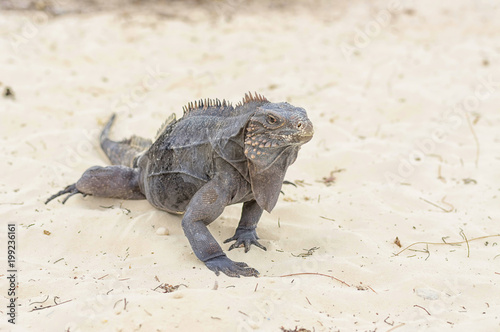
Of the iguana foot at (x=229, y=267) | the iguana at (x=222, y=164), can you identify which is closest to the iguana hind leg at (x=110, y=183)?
the iguana at (x=222, y=164)

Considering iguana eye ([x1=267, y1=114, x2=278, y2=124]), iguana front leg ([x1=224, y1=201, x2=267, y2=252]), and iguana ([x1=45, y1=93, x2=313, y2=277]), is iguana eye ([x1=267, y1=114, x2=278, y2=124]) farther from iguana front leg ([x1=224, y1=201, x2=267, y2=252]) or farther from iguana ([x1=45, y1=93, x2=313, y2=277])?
iguana front leg ([x1=224, y1=201, x2=267, y2=252])

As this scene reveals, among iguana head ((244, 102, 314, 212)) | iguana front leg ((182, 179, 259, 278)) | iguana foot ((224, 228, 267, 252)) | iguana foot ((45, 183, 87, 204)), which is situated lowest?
iguana foot ((45, 183, 87, 204))

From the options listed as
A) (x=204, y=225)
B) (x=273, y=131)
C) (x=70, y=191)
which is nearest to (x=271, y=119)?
(x=273, y=131)

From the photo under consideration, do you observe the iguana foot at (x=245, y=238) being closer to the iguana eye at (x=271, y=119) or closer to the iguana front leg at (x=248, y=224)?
the iguana front leg at (x=248, y=224)

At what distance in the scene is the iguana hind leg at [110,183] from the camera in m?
4.75

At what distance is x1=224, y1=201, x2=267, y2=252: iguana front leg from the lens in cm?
425

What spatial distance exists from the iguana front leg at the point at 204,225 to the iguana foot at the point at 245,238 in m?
0.38

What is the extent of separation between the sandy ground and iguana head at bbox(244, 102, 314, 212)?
2.09 feet

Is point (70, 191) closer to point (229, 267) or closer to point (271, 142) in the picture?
point (229, 267)

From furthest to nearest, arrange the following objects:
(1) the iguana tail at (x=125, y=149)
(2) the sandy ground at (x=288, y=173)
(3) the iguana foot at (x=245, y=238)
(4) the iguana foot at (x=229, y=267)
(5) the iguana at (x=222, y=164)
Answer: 1. (1) the iguana tail at (x=125, y=149)
2. (3) the iguana foot at (x=245, y=238)
3. (4) the iguana foot at (x=229, y=267)
4. (5) the iguana at (x=222, y=164)
5. (2) the sandy ground at (x=288, y=173)

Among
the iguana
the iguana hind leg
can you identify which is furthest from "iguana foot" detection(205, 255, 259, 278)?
the iguana hind leg

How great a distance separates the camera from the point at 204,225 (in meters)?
3.86

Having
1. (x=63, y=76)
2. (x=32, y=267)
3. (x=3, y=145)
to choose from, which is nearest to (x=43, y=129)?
(x=3, y=145)

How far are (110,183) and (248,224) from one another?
1395 millimetres
